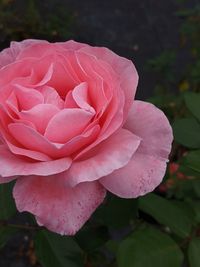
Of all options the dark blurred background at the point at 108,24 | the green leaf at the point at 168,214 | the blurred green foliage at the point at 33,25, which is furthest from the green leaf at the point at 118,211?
the blurred green foliage at the point at 33,25

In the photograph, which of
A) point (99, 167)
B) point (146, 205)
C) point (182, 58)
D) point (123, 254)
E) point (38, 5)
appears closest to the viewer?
point (99, 167)

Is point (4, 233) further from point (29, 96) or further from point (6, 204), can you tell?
point (29, 96)

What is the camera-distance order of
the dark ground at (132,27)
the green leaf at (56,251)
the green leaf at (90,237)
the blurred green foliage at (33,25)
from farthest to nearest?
1. the dark ground at (132,27)
2. the blurred green foliage at (33,25)
3. the green leaf at (90,237)
4. the green leaf at (56,251)

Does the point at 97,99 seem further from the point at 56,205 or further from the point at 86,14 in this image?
the point at 86,14

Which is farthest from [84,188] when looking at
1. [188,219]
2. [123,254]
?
[188,219]

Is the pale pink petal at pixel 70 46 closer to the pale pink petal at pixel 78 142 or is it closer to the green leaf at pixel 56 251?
the pale pink petal at pixel 78 142

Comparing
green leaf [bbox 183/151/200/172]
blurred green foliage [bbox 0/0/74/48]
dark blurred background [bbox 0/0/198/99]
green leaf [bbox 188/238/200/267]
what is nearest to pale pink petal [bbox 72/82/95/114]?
green leaf [bbox 183/151/200/172]
